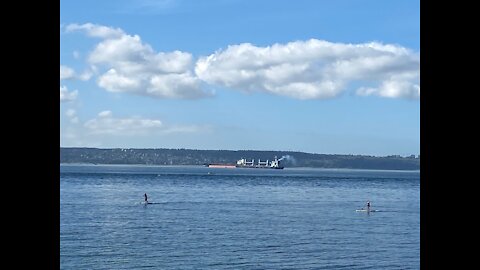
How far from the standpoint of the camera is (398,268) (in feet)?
74.6
